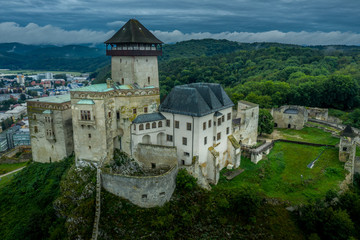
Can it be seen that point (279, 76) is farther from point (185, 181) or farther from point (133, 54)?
point (185, 181)

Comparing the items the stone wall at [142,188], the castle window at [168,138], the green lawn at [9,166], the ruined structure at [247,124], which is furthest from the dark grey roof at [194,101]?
the green lawn at [9,166]

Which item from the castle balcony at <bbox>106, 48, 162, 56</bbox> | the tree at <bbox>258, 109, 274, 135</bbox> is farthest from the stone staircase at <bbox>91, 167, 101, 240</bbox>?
the tree at <bbox>258, 109, 274, 135</bbox>

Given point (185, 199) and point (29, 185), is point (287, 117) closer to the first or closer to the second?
point (185, 199)

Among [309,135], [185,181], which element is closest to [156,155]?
[185,181]

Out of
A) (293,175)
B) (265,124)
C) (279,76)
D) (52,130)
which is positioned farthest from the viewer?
(279,76)

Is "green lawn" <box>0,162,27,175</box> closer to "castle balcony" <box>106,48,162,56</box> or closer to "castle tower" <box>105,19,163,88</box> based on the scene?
"castle tower" <box>105,19,163,88</box>

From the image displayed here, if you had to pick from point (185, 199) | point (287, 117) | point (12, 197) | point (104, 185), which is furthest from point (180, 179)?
point (287, 117)

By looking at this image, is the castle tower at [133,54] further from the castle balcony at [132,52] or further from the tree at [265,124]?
the tree at [265,124]
